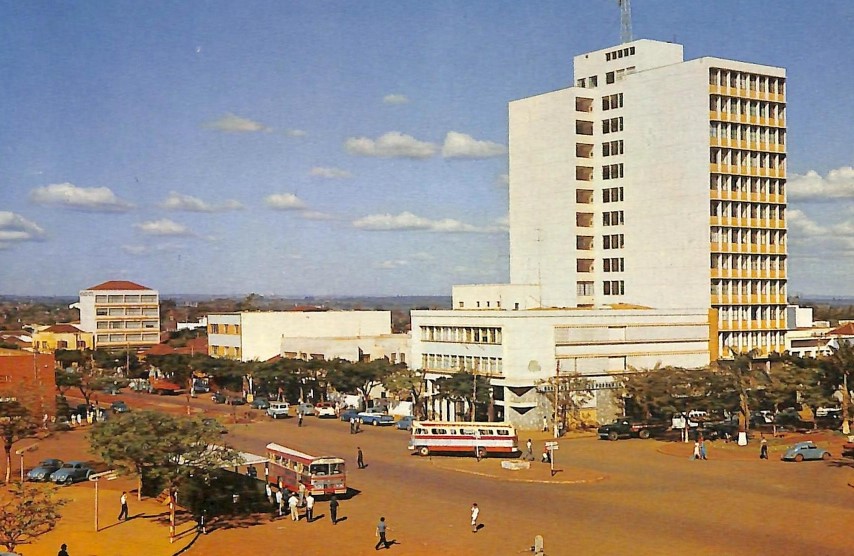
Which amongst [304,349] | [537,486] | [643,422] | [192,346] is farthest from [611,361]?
[192,346]

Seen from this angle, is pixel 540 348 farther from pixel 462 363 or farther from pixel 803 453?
pixel 803 453

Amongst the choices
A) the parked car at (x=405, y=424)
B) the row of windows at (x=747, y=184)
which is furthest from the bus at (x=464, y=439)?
the row of windows at (x=747, y=184)

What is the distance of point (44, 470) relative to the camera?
184ft

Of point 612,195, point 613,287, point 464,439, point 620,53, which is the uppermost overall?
point 620,53

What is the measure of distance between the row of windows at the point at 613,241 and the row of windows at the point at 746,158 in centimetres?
1235

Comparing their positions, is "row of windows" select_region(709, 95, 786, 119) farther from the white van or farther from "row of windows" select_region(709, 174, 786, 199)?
the white van

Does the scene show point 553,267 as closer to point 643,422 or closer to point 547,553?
point 643,422

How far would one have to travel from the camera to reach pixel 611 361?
81.3 metres

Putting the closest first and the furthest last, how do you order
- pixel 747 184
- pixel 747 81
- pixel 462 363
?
pixel 462 363 → pixel 747 81 → pixel 747 184

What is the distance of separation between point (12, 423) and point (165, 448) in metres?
18.8

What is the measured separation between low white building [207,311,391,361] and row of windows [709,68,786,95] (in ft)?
156

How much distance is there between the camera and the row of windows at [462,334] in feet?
263

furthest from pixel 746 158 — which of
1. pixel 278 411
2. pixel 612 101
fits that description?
pixel 278 411

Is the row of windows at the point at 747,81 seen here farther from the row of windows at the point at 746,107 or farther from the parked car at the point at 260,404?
the parked car at the point at 260,404
